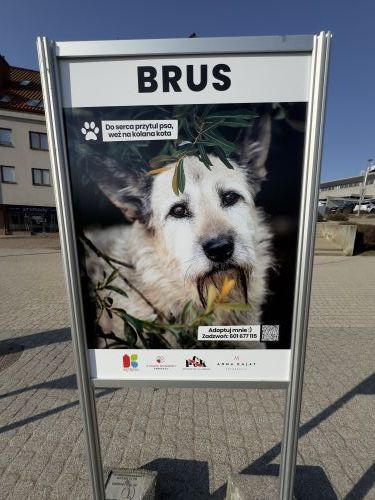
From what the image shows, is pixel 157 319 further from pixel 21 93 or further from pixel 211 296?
pixel 21 93

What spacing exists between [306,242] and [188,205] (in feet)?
2.13

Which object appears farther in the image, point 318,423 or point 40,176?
point 40,176

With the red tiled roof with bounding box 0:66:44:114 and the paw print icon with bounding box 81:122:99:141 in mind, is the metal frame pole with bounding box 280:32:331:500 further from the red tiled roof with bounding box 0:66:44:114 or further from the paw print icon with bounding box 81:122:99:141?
the red tiled roof with bounding box 0:66:44:114

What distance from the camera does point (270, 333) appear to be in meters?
1.68

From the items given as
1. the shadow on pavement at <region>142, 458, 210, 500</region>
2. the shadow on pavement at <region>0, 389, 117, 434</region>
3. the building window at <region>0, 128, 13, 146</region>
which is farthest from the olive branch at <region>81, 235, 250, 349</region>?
the building window at <region>0, 128, 13, 146</region>

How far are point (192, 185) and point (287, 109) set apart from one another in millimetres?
588

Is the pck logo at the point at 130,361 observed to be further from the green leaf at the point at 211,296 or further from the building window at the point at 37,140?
the building window at the point at 37,140

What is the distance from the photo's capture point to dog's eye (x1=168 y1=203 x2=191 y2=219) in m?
1.56

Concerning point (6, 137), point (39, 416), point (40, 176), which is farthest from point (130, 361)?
point (6, 137)

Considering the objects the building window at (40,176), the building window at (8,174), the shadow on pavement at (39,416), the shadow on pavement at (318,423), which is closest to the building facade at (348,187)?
the building window at (40,176)

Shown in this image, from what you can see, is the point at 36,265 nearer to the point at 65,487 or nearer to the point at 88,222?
the point at 65,487

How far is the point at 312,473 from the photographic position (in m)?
2.37

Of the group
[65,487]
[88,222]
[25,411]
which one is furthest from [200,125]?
[25,411]

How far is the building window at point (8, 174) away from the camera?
949 inches
